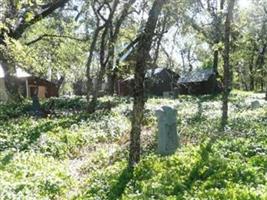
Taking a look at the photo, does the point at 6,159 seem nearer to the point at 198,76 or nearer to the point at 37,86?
the point at 198,76

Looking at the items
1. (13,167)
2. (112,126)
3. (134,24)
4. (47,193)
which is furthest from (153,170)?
(134,24)

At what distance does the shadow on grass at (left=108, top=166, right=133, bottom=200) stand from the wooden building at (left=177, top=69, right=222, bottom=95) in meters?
43.0

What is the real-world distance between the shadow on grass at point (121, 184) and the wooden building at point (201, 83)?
4304cm

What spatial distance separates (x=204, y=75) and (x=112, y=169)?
4497cm

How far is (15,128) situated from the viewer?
22.5 metres

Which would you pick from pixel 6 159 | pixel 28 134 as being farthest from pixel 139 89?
pixel 28 134

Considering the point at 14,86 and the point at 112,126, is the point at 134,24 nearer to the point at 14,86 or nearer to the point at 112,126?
the point at 14,86

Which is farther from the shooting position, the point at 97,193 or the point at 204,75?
the point at 204,75

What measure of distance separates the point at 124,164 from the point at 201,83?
44041mm

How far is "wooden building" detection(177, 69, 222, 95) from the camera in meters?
55.6

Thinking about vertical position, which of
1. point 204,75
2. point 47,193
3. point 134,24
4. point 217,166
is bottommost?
point 47,193

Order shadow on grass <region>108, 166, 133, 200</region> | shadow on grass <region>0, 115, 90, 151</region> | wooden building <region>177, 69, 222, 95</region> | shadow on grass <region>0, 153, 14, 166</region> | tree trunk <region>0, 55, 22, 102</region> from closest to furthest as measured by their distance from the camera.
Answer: shadow on grass <region>108, 166, 133, 200</region> → shadow on grass <region>0, 153, 14, 166</region> → shadow on grass <region>0, 115, 90, 151</region> → tree trunk <region>0, 55, 22, 102</region> → wooden building <region>177, 69, 222, 95</region>

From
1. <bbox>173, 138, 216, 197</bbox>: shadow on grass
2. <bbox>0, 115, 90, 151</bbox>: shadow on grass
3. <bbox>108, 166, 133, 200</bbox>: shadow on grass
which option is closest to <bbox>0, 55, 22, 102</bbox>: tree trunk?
<bbox>0, 115, 90, 151</bbox>: shadow on grass

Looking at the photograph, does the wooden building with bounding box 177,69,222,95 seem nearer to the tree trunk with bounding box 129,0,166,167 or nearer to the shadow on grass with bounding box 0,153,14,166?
the shadow on grass with bounding box 0,153,14,166
